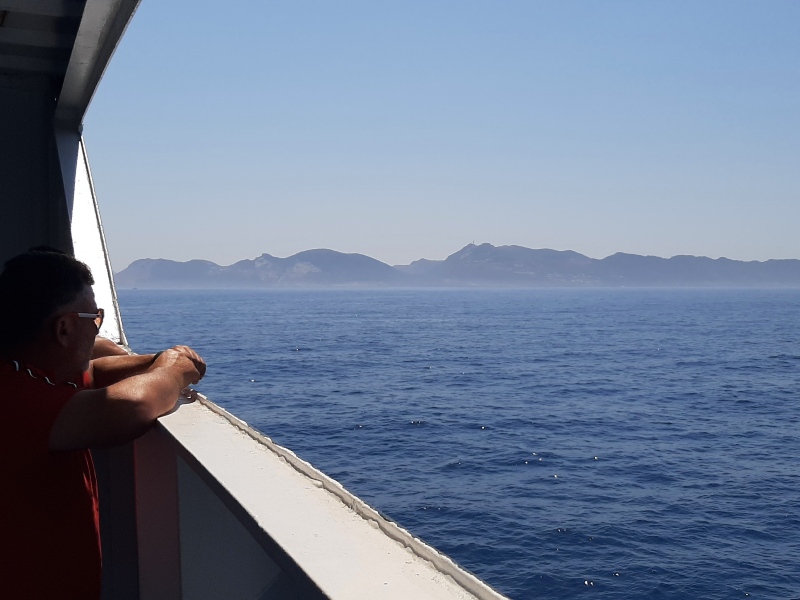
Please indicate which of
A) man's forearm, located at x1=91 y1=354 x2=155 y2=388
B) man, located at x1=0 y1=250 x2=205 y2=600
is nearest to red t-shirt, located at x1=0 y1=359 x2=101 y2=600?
man, located at x1=0 y1=250 x2=205 y2=600

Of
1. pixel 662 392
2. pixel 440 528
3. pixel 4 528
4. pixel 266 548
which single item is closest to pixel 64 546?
pixel 4 528

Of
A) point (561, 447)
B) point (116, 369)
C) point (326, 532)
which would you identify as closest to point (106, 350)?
point (116, 369)

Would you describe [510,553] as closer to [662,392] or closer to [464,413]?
[464,413]

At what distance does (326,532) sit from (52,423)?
60cm

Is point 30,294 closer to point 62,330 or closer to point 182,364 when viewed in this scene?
point 62,330

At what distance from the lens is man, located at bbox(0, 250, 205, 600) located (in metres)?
1.33

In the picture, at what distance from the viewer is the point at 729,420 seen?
4225cm

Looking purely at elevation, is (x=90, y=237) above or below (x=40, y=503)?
above

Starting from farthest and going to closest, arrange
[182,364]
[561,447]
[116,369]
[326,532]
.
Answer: [561,447], [116,369], [182,364], [326,532]

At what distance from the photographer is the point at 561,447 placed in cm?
3497

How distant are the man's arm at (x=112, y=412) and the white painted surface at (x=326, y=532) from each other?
0.39ft

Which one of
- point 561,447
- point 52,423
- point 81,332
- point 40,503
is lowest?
point 561,447

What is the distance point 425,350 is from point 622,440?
3905cm

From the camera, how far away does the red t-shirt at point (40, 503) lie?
1.32 metres
